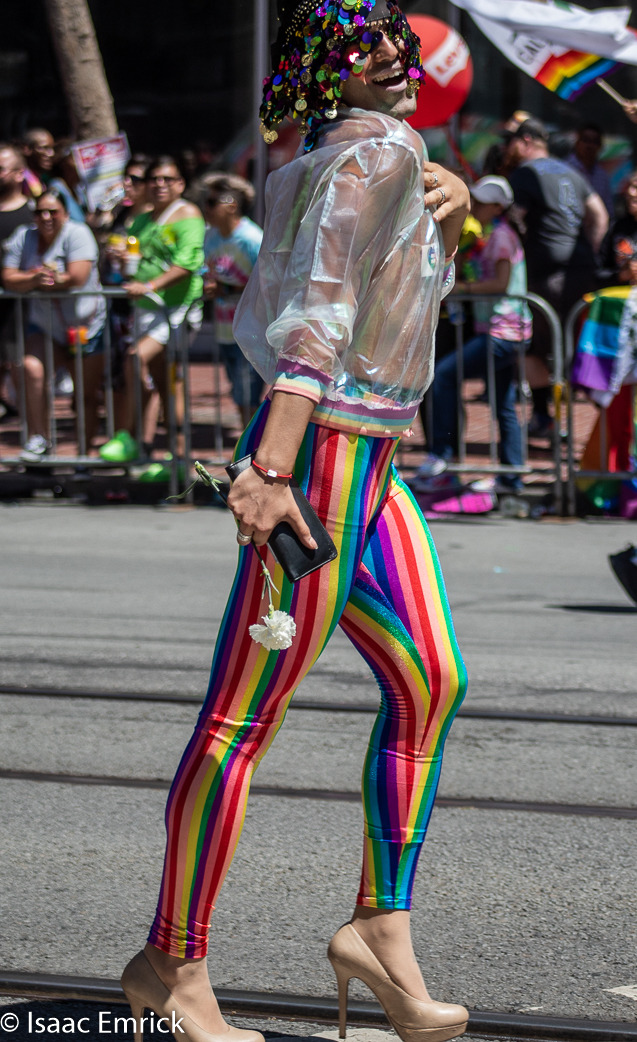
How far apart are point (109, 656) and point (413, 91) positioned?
3.38m

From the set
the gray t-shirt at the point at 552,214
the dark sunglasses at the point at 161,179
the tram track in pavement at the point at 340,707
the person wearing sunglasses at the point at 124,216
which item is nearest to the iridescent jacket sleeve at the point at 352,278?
the tram track in pavement at the point at 340,707

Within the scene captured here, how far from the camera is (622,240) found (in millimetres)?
9297

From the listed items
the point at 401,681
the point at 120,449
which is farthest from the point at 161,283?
the point at 401,681

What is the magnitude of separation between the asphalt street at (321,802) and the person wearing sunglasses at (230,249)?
2.98 metres

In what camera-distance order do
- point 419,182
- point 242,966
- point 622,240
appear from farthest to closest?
point 622,240 < point 242,966 < point 419,182

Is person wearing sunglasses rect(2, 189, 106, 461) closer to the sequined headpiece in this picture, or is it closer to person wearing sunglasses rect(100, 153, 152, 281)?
person wearing sunglasses rect(100, 153, 152, 281)

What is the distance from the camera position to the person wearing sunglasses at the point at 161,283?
986 cm

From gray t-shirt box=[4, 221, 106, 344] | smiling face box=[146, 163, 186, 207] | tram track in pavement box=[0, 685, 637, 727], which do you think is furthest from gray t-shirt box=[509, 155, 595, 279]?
tram track in pavement box=[0, 685, 637, 727]

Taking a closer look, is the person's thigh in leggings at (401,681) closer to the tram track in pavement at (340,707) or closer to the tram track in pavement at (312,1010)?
the tram track in pavement at (312,1010)

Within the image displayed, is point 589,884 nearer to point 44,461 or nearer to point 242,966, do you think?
point 242,966

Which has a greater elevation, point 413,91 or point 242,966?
point 413,91

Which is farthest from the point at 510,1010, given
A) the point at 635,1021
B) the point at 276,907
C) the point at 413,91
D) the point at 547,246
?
the point at 547,246

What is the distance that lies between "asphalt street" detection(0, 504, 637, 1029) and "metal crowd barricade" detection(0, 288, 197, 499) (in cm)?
255

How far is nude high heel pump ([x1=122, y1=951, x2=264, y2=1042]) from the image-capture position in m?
2.45
